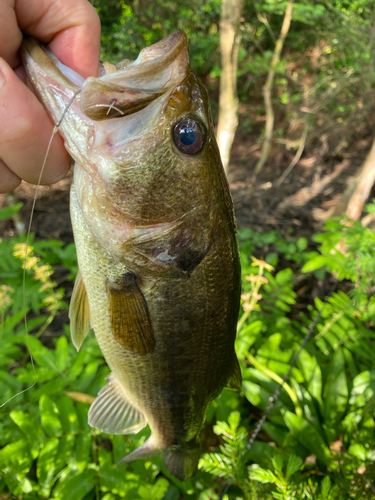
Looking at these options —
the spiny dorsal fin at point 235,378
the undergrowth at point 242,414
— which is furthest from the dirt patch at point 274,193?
the spiny dorsal fin at point 235,378

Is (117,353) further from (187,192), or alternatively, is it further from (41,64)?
(41,64)

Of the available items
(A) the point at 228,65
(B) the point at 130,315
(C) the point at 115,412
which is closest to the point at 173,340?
(B) the point at 130,315

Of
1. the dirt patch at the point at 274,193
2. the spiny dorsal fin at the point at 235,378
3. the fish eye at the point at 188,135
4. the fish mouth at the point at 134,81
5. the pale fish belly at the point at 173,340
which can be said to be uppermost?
the fish mouth at the point at 134,81

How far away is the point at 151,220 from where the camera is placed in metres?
1.09

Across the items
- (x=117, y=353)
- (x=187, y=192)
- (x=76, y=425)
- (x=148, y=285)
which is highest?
(x=187, y=192)

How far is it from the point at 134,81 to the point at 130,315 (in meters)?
0.82

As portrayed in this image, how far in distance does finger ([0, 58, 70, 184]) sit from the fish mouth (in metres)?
0.12

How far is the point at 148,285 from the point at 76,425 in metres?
1.31

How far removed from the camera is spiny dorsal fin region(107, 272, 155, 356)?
3.86ft

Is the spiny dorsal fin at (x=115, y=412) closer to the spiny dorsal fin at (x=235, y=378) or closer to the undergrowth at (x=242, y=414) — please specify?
the undergrowth at (x=242, y=414)

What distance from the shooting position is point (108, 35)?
738 centimetres

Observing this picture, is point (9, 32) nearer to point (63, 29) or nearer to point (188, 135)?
point (63, 29)

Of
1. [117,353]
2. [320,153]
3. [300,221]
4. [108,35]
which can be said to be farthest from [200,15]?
[117,353]

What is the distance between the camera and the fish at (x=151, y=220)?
99 cm
